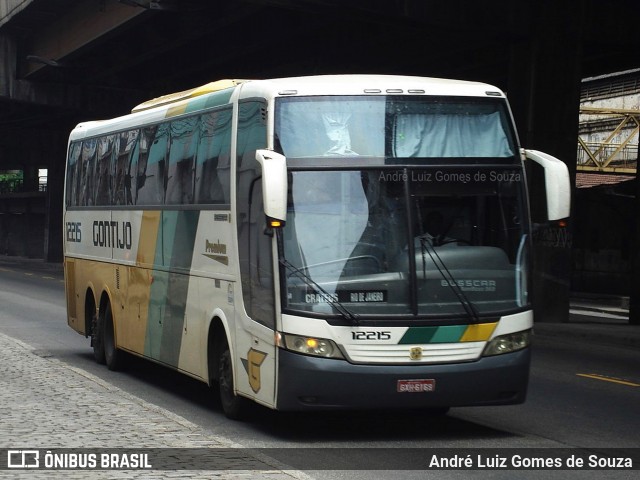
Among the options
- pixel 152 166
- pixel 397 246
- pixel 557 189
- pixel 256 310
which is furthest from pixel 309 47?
pixel 397 246

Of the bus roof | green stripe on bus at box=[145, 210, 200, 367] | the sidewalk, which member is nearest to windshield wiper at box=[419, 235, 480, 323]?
the bus roof

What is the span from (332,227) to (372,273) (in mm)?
481

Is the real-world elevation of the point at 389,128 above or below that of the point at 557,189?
above

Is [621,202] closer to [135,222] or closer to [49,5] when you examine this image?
[49,5]

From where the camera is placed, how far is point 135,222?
1470cm

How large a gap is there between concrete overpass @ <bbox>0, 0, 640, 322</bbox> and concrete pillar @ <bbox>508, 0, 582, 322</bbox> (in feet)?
0.09

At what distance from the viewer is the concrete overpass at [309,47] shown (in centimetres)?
2644

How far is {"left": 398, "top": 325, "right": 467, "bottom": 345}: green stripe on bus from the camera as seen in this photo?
9.95m

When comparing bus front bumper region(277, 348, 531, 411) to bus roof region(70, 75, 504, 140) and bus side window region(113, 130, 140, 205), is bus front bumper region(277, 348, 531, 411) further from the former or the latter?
bus side window region(113, 130, 140, 205)

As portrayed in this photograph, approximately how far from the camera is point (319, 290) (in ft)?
32.7

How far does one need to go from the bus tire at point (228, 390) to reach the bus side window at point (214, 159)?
137cm

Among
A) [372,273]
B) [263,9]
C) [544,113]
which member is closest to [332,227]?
[372,273]

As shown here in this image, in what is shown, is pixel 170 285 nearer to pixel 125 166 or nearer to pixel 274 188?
pixel 125 166

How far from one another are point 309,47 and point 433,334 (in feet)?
82.5
